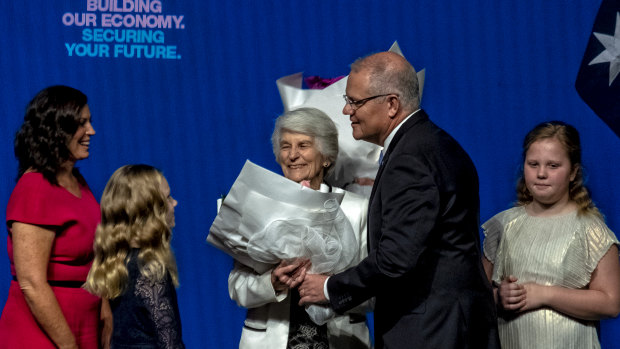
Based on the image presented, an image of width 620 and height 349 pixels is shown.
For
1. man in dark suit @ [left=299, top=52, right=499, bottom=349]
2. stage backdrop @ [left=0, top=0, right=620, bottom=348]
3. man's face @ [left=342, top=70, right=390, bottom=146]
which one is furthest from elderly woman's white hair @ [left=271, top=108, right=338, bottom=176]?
stage backdrop @ [left=0, top=0, right=620, bottom=348]

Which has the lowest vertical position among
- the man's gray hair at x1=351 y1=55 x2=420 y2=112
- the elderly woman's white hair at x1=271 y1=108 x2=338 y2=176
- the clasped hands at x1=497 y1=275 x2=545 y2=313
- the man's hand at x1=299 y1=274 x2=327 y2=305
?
the clasped hands at x1=497 y1=275 x2=545 y2=313

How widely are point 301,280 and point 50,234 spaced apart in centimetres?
85

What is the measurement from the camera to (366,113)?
2629 millimetres

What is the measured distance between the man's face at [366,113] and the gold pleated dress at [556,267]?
740 mm

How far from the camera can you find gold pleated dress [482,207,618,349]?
2.89 meters

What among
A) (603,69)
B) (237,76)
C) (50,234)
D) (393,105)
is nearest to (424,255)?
(393,105)

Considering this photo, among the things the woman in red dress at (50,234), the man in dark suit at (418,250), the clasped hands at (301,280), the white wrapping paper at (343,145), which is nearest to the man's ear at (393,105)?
the man in dark suit at (418,250)

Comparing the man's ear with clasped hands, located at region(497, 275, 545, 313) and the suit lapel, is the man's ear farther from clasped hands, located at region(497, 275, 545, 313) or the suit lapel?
clasped hands, located at region(497, 275, 545, 313)

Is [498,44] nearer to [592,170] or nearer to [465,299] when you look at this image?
[592,170]

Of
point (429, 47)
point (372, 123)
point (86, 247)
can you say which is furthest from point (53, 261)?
point (429, 47)

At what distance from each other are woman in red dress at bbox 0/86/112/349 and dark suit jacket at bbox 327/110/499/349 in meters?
0.92

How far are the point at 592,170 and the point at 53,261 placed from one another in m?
2.56

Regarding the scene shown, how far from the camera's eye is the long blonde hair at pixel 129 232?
257 cm

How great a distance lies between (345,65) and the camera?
13.1 feet
